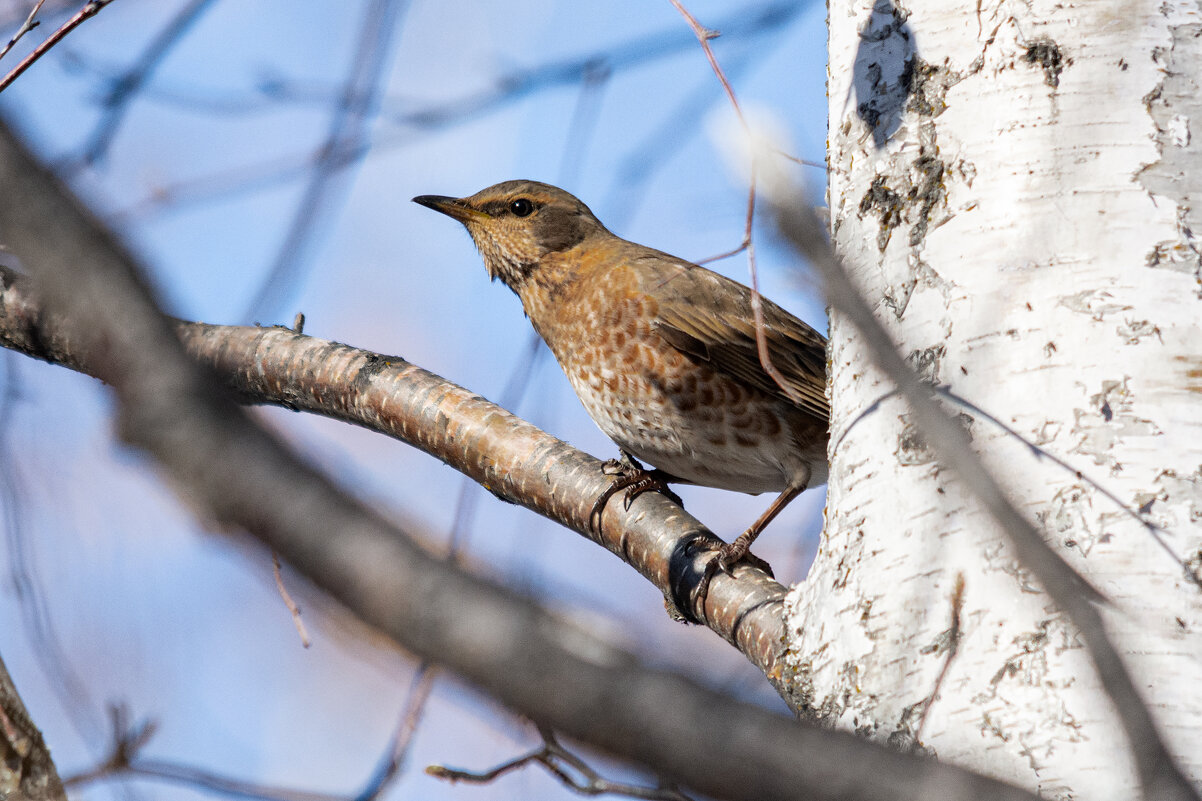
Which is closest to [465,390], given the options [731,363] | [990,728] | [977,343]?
[731,363]

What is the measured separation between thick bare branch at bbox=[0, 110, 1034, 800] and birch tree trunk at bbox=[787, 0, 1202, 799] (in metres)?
1.03

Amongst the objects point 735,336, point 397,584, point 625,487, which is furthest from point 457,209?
point 397,584

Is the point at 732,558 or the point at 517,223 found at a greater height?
the point at 517,223

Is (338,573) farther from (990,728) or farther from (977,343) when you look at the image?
(977,343)

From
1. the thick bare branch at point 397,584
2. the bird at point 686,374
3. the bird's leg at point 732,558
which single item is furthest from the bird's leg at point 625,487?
the thick bare branch at point 397,584

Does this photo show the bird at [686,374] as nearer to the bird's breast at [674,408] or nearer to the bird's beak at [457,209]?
the bird's breast at [674,408]

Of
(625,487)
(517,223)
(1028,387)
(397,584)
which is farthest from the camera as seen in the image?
(517,223)

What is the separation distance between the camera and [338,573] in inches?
31.0

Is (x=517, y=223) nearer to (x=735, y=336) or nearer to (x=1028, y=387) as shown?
(x=735, y=336)

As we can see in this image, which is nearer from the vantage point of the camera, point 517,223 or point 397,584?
point 397,584

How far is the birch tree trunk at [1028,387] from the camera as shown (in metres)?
1.78

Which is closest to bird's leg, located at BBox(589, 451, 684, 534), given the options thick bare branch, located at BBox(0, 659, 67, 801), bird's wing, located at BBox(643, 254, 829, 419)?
bird's wing, located at BBox(643, 254, 829, 419)

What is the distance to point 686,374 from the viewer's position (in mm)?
4039

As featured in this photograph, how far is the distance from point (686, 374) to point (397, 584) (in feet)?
10.8
